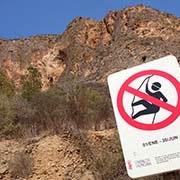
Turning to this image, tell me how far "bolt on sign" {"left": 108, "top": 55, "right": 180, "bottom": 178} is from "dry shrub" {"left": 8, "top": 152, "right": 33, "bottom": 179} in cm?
1224

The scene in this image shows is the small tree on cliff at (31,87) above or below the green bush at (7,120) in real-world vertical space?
above

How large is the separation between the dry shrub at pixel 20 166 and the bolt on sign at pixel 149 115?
482 inches

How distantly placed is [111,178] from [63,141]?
3501 millimetres

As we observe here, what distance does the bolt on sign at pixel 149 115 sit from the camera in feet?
11.1

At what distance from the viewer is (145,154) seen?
135 inches

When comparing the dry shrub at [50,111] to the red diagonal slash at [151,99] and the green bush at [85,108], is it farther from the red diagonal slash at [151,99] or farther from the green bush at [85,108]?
the red diagonal slash at [151,99]

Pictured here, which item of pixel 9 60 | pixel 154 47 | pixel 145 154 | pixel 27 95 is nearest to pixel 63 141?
pixel 27 95

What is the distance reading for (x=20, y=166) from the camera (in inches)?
619

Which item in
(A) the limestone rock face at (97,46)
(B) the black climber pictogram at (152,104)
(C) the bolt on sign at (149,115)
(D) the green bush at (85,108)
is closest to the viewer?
(C) the bolt on sign at (149,115)

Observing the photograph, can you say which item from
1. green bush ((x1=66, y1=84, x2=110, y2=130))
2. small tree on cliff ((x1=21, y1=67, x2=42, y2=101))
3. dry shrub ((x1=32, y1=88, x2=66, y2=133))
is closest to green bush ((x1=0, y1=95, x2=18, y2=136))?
dry shrub ((x1=32, y1=88, x2=66, y2=133))

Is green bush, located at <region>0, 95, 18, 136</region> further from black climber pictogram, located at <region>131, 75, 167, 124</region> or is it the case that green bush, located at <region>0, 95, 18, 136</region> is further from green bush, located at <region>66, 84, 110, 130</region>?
black climber pictogram, located at <region>131, 75, 167, 124</region>

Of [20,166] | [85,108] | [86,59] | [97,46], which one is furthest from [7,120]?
[97,46]

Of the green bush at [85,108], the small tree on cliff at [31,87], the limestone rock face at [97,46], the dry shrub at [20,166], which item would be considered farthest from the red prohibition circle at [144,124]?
the limestone rock face at [97,46]

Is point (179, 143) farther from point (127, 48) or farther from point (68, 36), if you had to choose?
point (68, 36)
